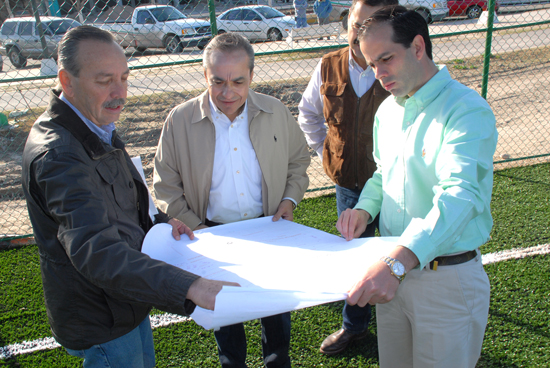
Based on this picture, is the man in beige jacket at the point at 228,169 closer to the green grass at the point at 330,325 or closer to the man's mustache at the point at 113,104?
the green grass at the point at 330,325

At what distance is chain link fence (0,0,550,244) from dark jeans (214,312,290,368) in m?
3.01

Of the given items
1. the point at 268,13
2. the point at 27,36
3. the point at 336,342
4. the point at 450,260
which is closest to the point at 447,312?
the point at 450,260

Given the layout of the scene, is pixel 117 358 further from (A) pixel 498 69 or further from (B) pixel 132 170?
(A) pixel 498 69

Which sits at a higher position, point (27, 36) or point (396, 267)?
point (27, 36)

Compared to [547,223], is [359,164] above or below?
above

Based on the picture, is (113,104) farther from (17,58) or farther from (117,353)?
(17,58)

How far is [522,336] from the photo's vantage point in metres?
2.87

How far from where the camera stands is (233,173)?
94.7 inches

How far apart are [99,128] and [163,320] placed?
78.3 inches

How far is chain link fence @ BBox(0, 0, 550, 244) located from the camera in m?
5.85

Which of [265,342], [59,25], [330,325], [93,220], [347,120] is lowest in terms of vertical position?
[330,325]

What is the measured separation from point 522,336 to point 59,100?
317 centimetres

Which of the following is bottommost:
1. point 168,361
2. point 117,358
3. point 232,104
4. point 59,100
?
point 168,361

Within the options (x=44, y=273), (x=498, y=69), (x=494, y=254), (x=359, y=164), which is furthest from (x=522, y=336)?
(x=498, y=69)
